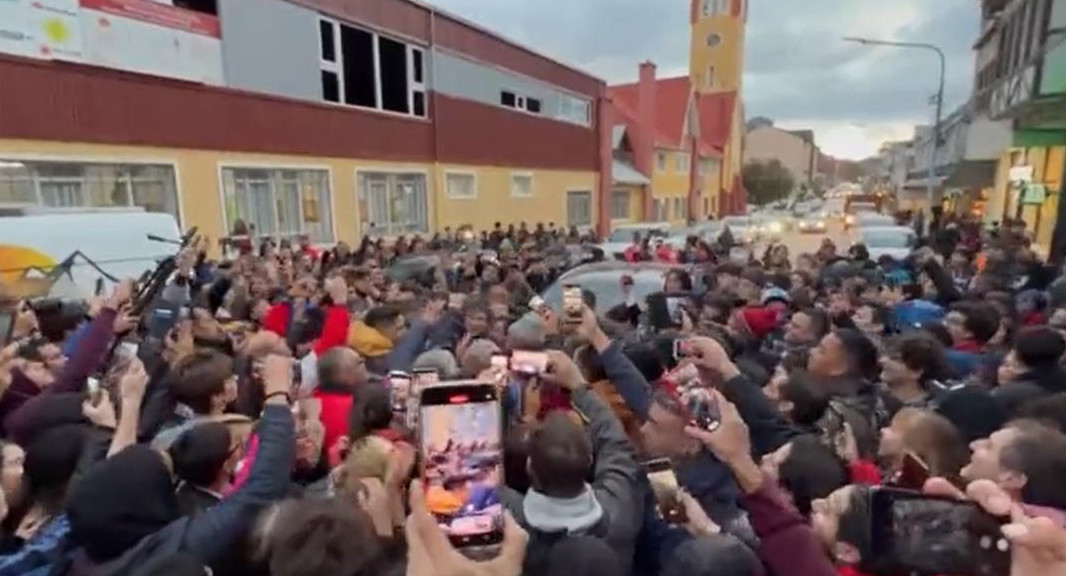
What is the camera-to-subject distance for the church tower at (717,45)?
182ft

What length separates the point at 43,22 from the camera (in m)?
11.7

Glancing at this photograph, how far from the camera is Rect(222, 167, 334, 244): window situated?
625 inches

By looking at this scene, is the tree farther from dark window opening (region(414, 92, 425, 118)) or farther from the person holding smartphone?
the person holding smartphone

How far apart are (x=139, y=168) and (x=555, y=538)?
1402 centimetres

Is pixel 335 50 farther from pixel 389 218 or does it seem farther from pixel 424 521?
pixel 424 521

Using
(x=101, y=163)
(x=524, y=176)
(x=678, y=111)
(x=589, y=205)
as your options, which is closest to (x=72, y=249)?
(x=101, y=163)

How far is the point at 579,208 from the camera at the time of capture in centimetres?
3297

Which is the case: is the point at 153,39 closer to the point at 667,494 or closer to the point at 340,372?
the point at 340,372

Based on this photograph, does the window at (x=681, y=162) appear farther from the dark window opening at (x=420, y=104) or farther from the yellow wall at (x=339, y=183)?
the dark window opening at (x=420, y=104)

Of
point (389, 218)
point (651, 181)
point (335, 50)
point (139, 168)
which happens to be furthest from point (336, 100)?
point (651, 181)

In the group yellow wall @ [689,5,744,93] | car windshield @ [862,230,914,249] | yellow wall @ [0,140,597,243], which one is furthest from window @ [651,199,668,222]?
car windshield @ [862,230,914,249]

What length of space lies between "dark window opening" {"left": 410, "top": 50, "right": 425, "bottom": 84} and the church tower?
38006 millimetres

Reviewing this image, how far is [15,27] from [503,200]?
16.6 metres

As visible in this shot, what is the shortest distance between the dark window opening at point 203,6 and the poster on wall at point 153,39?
0.17 m
